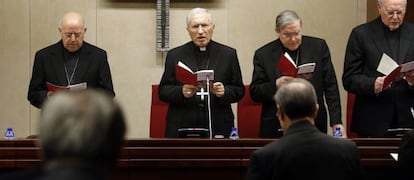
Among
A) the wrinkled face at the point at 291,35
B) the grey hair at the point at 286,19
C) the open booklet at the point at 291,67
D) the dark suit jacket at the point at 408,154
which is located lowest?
the dark suit jacket at the point at 408,154

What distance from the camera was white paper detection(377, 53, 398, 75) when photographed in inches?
222

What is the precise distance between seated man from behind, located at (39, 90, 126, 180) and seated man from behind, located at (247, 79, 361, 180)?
5.59 ft

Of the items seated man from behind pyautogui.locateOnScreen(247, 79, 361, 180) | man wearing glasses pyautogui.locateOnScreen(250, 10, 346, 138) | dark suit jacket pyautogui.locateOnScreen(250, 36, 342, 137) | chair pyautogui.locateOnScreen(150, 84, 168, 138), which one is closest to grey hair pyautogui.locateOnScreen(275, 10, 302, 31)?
man wearing glasses pyautogui.locateOnScreen(250, 10, 346, 138)

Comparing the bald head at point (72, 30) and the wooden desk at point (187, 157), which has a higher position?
the bald head at point (72, 30)

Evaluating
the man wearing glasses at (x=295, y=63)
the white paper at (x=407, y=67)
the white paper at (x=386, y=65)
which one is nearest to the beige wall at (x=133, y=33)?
the man wearing glasses at (x=295, y=63)

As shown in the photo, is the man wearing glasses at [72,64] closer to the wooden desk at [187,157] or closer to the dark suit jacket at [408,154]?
the wooden desk at [187,157]

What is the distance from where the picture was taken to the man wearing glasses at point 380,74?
581cm

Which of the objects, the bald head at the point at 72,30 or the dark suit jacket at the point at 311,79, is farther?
the bald head at the point at 72,30

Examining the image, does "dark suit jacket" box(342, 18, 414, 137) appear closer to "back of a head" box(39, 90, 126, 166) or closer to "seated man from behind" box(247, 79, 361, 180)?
"seated man from behind" box(247, 79, 361, 180)

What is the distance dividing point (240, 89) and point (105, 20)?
106 inches

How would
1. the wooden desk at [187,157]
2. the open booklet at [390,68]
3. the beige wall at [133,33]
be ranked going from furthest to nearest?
the beige wall at [133,33]
the open booklet at [390,68]
the wooden desk at [187,157]

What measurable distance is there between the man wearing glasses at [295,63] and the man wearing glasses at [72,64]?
1.22m

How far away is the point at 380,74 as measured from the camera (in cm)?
586

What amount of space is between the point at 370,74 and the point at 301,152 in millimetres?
2571
